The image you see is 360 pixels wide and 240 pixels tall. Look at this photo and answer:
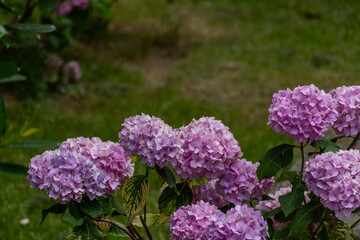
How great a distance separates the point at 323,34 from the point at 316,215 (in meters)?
5.29

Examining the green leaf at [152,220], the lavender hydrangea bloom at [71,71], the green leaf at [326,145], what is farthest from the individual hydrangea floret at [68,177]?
the lavender hydrangea bloom at [71,71]

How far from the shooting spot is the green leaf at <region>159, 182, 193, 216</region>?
1.65 m

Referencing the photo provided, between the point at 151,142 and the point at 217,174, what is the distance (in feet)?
0.74

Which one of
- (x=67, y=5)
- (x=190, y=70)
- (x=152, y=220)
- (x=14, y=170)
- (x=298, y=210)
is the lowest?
(x=190, y=70)

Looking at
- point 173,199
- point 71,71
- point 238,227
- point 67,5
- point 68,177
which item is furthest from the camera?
point 71,71

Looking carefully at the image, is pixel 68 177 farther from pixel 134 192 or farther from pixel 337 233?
pixel 337 233

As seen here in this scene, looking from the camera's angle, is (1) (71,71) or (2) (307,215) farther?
(1) (71,71)

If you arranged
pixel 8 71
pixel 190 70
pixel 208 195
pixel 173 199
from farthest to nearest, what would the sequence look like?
pixel 190 70, pixel 8 71, pixel 208 195, pixel 173 199

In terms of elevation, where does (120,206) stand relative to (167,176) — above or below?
below

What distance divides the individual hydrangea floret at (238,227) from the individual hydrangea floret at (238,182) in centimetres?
23

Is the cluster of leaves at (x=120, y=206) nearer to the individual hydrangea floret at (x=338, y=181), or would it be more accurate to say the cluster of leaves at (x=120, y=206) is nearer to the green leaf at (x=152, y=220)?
the green leaf at (x=152, y=220)

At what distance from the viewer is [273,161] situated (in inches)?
62.7

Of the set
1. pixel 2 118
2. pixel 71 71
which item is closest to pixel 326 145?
pixel 2 118

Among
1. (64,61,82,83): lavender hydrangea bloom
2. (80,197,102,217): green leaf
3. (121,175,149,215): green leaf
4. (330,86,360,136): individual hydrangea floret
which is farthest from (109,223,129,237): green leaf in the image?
(64,61,82,83): lavender hydrangea bloom
